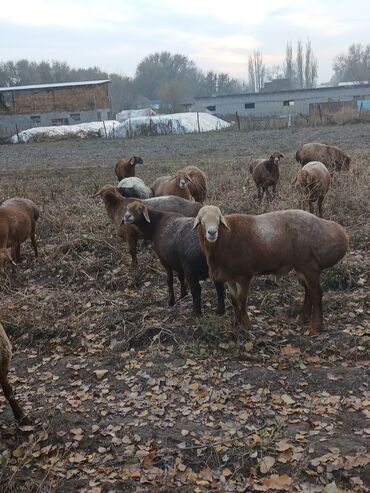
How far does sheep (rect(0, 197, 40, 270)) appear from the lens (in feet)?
29.5

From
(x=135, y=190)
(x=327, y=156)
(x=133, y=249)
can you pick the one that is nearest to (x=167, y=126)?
(x=327, y=156)

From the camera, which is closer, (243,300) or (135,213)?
(243,300)

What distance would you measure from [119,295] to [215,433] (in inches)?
153

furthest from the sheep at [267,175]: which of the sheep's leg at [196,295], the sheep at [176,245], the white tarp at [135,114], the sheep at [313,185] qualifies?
the white tarp at [135,114]

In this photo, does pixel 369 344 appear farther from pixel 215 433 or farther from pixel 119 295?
pixel 119 295

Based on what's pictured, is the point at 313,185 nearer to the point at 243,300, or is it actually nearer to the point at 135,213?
the point at 135,213

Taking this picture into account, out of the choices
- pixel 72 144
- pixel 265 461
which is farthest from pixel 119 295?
pixel 72 144

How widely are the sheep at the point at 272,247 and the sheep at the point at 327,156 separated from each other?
8.26 m

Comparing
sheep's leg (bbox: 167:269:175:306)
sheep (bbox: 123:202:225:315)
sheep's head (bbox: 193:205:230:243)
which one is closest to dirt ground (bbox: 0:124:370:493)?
sheep's leg (bbox: 167:269:175:306)

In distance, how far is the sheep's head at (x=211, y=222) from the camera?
238 inches

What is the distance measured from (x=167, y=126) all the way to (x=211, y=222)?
36.6 metres

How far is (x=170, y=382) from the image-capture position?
19.5 feet

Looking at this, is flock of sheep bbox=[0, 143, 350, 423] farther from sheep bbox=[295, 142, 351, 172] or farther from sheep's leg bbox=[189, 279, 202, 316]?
sheep bbox=[295, 142, 351, 172]

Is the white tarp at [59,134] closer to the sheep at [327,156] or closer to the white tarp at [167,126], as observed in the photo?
the white tarp at [167,126]
